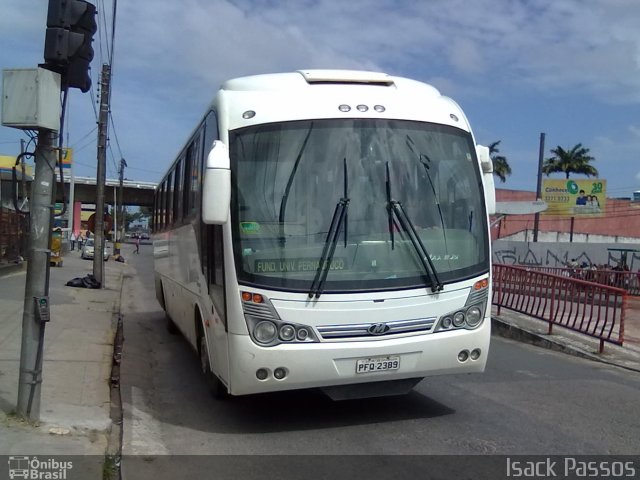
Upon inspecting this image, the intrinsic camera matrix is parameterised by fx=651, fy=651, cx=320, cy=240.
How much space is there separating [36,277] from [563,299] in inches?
358

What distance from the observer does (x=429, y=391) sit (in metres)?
7.40

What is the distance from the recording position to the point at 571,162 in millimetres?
55781

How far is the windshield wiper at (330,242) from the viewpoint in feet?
17.9

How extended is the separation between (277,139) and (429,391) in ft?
11.4

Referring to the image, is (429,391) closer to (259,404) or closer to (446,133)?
(259,404)

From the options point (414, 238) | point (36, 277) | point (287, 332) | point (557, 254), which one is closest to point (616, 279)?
point (557, 254)

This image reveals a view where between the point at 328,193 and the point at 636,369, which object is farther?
the point at 636,369

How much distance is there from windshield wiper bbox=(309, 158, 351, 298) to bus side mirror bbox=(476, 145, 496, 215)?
1503 mm

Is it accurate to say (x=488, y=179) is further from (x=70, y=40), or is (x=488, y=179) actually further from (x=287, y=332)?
(x=70, y=40)

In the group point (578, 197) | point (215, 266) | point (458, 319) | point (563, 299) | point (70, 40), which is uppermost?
point (578, 197)

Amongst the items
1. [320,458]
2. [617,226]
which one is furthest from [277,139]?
[617,226]

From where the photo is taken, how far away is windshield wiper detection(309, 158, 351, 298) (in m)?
5.45

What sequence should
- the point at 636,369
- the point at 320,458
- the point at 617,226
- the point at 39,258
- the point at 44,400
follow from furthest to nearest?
the point at 617,226, the point at 636,369, the point at 44,400, the point at 39,258, the point at 320,458

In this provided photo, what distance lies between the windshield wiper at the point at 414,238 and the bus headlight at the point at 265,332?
4.21 feet
